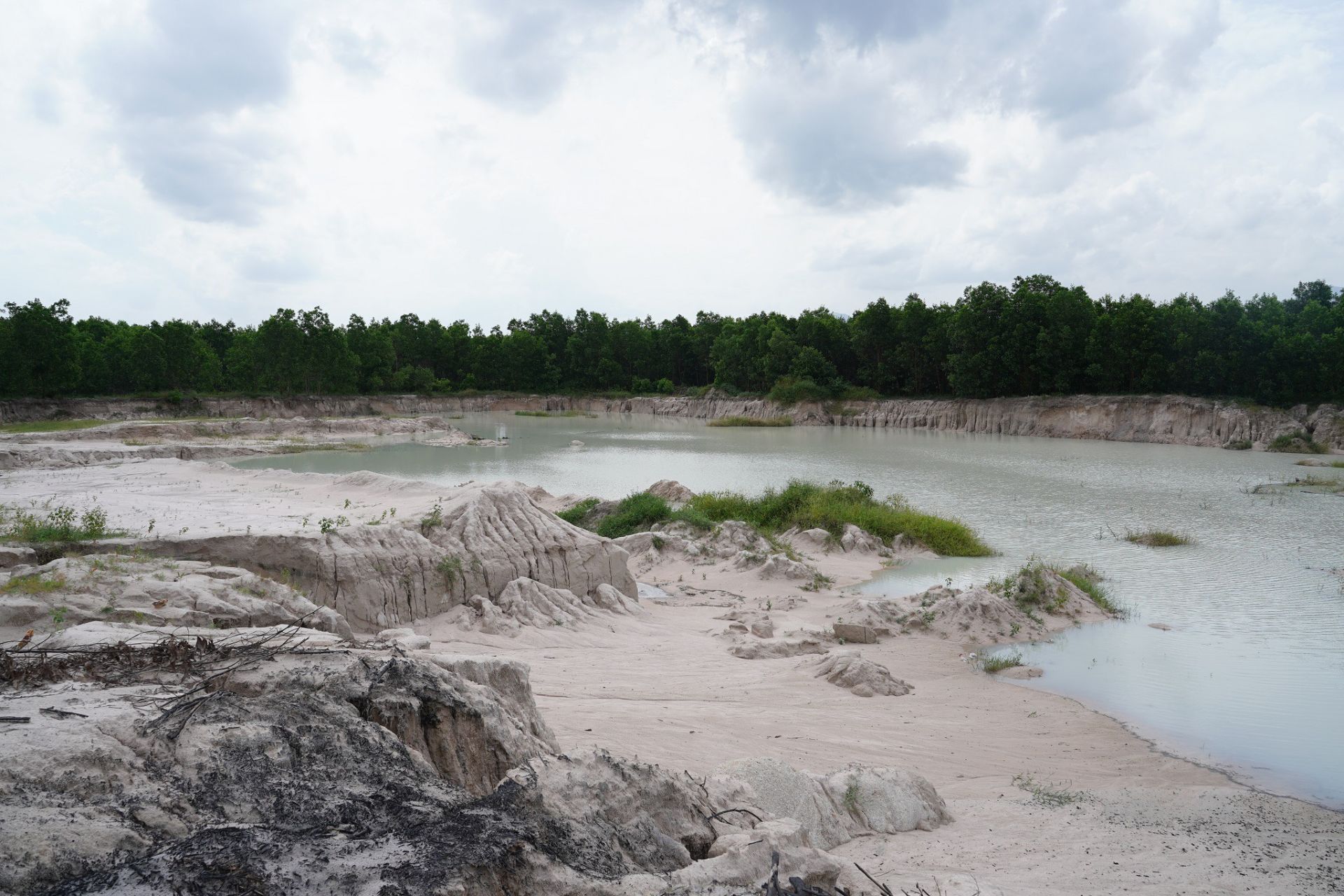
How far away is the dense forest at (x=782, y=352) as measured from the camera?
151 feet

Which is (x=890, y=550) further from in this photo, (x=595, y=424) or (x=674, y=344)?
(x=674, y=344)

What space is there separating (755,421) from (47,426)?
44738mm

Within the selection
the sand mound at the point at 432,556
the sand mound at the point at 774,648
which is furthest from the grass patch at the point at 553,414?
the sand mound at the point at 774,648

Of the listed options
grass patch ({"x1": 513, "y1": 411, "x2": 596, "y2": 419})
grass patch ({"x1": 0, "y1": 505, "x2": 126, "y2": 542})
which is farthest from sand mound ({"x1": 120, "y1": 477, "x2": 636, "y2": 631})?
grass patch ({"x1": 513, "y1": 411, "x2": 596, "y2": 419})

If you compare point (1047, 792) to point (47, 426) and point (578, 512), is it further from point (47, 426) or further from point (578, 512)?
point (47, 426)

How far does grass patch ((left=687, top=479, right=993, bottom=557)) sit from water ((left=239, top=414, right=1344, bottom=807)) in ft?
2.71

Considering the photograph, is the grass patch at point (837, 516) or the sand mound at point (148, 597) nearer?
the sand mound at point (148, 597)

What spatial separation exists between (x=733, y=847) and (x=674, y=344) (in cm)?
8960

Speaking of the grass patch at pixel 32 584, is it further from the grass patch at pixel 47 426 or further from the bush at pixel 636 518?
the grass patch at pixel 47 426

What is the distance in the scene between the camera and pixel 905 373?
226 ft

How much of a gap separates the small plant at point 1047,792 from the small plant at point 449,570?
21.8 ft

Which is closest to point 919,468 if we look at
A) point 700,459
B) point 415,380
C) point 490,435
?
point 700,459

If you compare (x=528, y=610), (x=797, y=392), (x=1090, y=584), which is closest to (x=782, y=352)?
(x=797, y=392)

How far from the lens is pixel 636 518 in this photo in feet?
58.4
